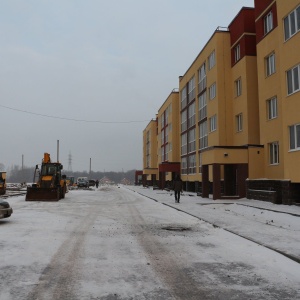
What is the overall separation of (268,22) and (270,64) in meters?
2.85

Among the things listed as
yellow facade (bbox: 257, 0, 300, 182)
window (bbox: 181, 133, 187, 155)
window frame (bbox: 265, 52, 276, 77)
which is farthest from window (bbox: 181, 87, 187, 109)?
window frame (bbox: 265, 52, 276, 77)

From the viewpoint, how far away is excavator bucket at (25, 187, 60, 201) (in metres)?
24.6

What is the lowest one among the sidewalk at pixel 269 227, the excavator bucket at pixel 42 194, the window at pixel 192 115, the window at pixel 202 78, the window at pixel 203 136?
the sidewalk at pixel 269 227

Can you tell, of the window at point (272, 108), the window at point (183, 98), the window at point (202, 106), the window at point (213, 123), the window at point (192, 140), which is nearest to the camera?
the window at point (272, 108)

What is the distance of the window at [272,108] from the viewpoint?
22250 mm

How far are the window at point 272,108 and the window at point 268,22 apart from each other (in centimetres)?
464

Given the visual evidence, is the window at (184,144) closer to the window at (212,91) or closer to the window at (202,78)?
the window at (202,78)

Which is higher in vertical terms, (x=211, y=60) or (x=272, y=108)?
(x=211, y=60)

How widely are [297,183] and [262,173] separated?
522 centimetres

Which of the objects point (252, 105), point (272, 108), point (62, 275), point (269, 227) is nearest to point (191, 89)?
point (252, 105)

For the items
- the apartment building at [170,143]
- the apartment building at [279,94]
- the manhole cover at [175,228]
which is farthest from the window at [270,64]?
the apartment building at [170,143]

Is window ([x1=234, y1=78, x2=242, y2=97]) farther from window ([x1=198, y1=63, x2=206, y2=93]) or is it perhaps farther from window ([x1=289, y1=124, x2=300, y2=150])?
window ([x1=289, y1=124, x2=300, y2=150])

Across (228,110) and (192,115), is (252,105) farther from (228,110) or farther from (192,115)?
(192,115)

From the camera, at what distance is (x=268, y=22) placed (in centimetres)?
2305
